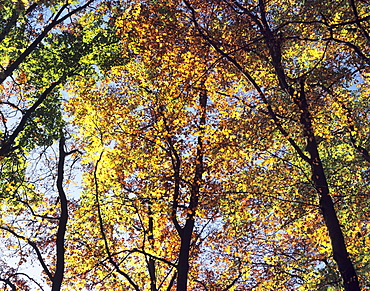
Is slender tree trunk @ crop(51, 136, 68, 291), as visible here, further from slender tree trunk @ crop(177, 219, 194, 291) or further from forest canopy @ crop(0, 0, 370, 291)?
slender tree trunk @ crop(177, 219, 194, 291)

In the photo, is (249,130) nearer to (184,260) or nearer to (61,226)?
(184,260)

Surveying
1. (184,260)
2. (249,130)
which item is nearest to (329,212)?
(249,130)

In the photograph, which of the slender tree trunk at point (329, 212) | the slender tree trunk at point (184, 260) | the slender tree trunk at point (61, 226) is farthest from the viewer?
the slender tree trunk at point (61, 226)

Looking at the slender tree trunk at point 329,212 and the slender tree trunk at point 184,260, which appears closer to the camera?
the slender tree trunk at point 329,212

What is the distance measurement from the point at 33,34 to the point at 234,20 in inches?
321

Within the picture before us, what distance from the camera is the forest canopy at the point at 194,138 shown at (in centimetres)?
1309

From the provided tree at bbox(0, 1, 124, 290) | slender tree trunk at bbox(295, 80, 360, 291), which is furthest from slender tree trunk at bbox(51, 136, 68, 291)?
slender tree trunk at bbox(295, 80, 360, 291)

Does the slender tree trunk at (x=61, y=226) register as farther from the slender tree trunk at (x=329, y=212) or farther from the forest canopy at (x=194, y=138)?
the slender tree trunk at (x=329, y=212)

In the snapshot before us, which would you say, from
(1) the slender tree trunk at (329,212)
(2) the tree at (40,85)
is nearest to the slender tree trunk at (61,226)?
(2) the tree at (40,85)

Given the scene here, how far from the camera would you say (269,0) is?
15.0 meters

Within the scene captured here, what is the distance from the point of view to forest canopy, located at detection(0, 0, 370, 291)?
13094mm

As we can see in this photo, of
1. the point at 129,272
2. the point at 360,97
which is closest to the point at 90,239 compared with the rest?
the point at 129,272

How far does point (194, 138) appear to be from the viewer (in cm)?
1755

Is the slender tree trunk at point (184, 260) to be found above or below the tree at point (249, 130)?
below
